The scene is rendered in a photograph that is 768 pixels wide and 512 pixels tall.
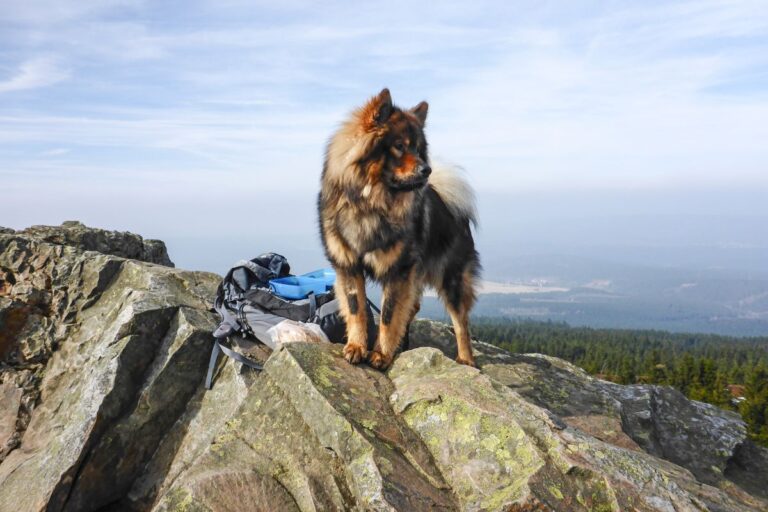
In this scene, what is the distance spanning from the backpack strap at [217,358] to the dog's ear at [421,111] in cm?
381

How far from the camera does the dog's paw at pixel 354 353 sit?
6848 millimetres

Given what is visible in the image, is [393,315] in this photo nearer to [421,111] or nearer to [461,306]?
[461,306]

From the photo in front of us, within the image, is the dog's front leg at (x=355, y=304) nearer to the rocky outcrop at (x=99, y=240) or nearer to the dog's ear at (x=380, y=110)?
the dog's ear at (x=380, y=110)

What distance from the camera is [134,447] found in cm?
683

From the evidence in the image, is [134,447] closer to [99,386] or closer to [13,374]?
[99,386]

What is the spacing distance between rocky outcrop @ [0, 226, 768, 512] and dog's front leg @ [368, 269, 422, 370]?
0.24 metres

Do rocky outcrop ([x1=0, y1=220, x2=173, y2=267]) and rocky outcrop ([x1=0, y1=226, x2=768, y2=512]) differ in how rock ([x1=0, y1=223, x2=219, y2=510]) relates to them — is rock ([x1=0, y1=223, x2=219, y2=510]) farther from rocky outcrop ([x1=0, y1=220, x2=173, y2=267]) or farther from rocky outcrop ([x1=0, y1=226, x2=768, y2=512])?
rocky outcrop ([x1=0, y1=220, x2=173, y2=267])

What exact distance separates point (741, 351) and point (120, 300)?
136 metres

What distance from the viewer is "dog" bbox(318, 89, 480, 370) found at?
6652 millimetres

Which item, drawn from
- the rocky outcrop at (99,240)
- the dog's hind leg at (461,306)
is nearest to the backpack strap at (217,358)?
the dog's hind leg at (461,306)

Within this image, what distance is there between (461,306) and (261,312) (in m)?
3.11

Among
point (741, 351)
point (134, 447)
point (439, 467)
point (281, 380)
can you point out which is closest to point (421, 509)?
point (439, 467)

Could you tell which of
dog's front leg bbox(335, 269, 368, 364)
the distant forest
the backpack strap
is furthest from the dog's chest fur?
the distant forest

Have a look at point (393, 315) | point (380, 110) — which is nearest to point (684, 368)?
point (393, 315)
